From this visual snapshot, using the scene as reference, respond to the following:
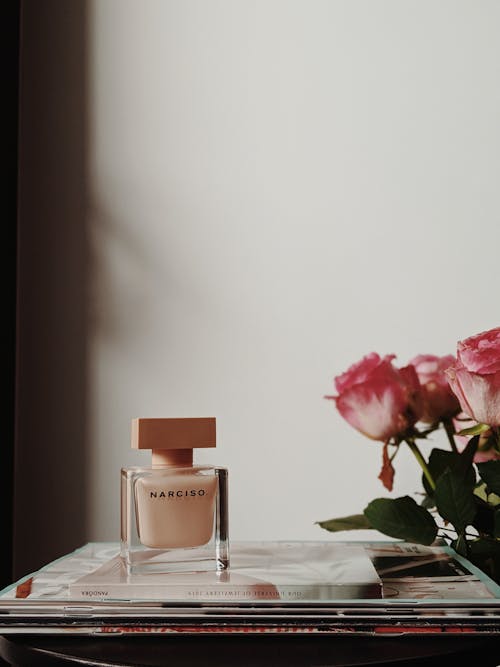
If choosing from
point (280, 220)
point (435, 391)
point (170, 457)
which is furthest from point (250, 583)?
point (280, 220)

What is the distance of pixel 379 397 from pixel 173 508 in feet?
0.89

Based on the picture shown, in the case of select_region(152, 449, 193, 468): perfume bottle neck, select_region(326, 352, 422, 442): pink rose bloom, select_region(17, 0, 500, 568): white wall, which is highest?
select_region(17, 0, 500, 568): white wall

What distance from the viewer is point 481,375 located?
2.35ft

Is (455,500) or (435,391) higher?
(435,391)

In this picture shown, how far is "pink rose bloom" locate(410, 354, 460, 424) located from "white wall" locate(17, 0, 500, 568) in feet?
0.64

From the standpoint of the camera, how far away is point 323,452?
109cm

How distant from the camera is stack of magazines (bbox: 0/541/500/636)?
1.77 feet

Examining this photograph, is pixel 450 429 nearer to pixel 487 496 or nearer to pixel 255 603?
pixel 487 496

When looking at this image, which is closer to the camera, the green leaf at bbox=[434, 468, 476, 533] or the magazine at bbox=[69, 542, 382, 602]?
the magazine at bbox=[69, 542, 382, 602]

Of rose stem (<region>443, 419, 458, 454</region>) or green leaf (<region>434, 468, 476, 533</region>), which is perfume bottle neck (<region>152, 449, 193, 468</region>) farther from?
rose stem (<region>443, 419, 458, 454</region>)

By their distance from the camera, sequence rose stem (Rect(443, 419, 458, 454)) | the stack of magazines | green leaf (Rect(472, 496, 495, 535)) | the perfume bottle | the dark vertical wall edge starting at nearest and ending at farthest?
the stack of magazines, the perfume bottle, green leaf (Rect(472, 496, 495, 535)), rose stem (Rect(443, 419, 458, 454)), the dark vertical wall edge

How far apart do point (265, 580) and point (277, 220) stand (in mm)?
626

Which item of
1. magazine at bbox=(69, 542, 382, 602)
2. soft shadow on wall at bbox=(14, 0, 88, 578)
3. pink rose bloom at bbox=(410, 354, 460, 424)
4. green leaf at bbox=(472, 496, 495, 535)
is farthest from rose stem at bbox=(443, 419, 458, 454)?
soft shadow on wall at bbox=(14, 0, 88, 578)

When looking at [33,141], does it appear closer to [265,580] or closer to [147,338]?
[147,338]
